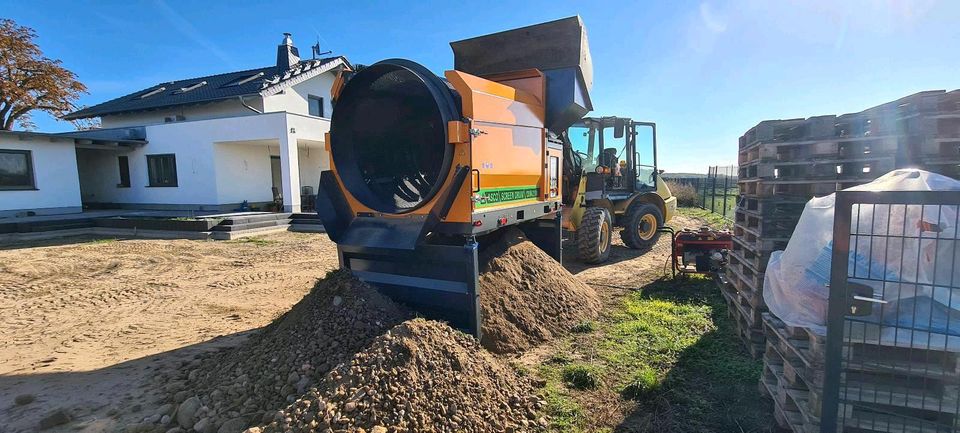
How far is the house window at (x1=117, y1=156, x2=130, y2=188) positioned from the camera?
1781 cm

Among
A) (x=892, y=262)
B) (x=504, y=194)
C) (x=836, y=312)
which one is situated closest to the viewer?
(x=836, y=312)

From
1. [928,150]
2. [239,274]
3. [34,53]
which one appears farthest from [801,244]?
[34,53]

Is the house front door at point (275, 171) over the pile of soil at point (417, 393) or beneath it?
over

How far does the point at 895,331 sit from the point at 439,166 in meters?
3.42

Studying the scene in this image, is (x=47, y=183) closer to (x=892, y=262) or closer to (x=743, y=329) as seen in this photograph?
(x=743, y=329)

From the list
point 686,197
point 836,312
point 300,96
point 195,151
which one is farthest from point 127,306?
point 686,197

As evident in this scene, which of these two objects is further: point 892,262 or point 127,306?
point 127,306

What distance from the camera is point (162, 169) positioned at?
17062mm

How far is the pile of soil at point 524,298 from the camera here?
13.9ft

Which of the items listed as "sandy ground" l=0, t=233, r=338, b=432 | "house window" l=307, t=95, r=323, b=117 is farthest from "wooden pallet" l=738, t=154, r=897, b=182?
"house window" l=307, t=95, r=323, b=117

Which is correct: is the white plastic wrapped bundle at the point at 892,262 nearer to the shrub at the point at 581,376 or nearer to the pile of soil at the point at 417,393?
the shrub at the point at 581,376

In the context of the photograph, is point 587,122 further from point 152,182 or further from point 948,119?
point 152,182

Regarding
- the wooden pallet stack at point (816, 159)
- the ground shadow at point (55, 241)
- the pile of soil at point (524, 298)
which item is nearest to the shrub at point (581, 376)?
the pile of soil at point (524, 298)

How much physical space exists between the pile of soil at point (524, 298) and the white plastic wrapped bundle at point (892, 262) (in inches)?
85.7
